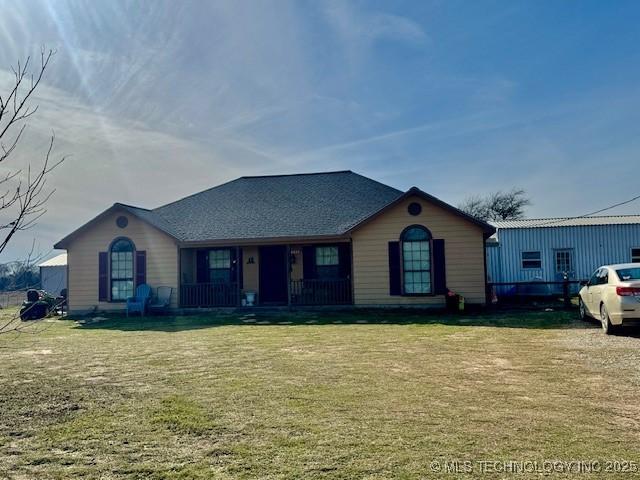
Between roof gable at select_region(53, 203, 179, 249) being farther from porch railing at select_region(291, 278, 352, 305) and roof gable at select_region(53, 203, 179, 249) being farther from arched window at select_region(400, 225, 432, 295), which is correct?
arched window at select_region(400, 225, 432, 295)

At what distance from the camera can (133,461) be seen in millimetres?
4000

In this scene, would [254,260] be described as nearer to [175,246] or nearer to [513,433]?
[175,246]

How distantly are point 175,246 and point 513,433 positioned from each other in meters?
15.5

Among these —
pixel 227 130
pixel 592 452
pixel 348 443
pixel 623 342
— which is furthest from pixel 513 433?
pixel 227 130

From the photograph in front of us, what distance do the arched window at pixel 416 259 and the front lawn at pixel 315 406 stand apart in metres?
6.01

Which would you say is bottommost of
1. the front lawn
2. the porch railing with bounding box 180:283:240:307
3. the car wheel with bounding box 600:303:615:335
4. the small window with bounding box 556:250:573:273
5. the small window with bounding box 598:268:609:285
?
the front lawn

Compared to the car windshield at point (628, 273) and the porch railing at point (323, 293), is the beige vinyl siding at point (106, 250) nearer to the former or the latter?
the porch railing at point (323, 293)

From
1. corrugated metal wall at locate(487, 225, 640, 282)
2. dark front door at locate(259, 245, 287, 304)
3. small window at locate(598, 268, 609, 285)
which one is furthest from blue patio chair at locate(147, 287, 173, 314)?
corrugated metal wall at locate(487, 225, 640, 282)

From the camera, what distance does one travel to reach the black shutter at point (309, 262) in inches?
743

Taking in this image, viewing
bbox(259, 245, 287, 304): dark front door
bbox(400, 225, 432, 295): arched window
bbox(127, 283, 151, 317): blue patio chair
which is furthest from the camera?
bbox(259, 245, 287, 304): dark front door

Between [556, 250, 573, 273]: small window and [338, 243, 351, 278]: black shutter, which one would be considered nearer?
[338, 243, 351, 278]: black shutter

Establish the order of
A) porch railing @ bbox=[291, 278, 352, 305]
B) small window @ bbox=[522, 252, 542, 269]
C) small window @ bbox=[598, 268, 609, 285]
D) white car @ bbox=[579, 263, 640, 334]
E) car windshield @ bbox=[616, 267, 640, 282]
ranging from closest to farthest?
white car @ bbox=[579, 263, 640, 334], car windshield @ bbox=[616, 267, 640, 282], small window @ bbox=[598, 268, 609, 285], porch railing @ bbox=[291, 278, 352, 305], small window @ bbox=[522, 252, 542, 269]

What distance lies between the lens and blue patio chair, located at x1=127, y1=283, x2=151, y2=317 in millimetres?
17797

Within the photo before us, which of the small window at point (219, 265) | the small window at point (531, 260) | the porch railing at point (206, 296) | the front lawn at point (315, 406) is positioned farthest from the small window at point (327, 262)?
the small window at point (531, 260)
